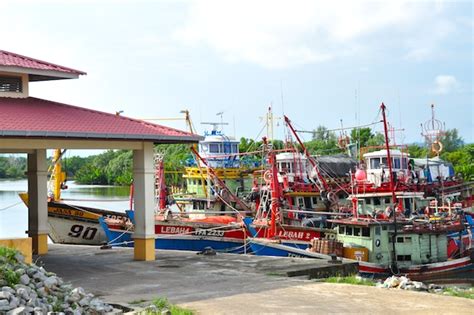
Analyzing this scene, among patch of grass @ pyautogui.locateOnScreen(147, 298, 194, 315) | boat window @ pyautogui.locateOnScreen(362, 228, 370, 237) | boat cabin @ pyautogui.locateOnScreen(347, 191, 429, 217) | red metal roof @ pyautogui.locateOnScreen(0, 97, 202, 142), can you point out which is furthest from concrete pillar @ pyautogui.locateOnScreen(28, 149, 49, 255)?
boat cabin @ pyautogui.locateOnScreen(347, 191, 429, 217)

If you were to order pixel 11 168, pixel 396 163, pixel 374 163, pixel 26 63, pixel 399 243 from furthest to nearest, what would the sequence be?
pixel 11 168 → pixel 396 163 → pixel 374 163 → pixel 399 243 → pixel 26 63

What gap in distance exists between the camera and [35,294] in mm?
10531

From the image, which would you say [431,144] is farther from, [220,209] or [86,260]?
[86,260]

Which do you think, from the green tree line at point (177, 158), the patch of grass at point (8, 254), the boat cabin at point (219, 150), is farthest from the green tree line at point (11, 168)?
the patch of grass at point (8, 254)

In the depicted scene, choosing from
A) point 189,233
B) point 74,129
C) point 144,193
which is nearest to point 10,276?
point 74,129

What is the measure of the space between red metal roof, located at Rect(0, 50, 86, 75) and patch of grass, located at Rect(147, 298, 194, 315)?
7.85m

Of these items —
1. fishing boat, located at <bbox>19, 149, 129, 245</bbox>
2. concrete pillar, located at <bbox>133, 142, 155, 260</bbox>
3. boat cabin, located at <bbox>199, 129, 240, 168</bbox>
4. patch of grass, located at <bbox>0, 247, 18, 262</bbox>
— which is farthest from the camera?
boat cabin, located at <bbox>199, 129, 240, 168</bbox>

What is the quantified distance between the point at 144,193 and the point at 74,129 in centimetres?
279

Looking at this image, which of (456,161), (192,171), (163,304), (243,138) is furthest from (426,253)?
(456,161)

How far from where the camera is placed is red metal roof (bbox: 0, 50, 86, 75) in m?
17.0

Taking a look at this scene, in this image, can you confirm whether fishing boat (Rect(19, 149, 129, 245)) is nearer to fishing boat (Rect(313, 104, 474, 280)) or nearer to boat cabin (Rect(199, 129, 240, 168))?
boat cabin (Rect(199, 129, 240, 168))

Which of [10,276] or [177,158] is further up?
[177,158]

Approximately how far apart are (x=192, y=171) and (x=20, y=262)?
26600 millimetres

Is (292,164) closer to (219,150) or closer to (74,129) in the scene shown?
(219,150)
